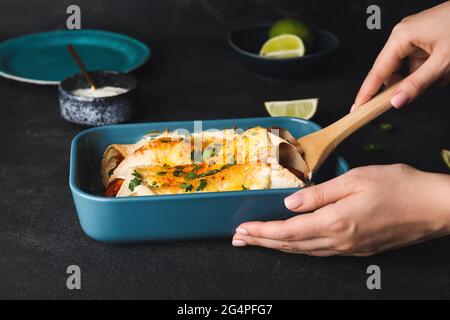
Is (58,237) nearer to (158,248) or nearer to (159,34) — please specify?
(158,248)

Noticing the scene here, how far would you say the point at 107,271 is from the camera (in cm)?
113

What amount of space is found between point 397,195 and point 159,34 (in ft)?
4.96

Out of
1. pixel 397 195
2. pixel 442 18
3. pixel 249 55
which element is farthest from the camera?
pixel 249 55

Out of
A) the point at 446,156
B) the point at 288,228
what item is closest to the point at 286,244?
the point at 288,228

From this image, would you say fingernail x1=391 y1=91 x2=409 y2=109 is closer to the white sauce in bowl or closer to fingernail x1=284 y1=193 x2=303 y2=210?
fingernail x1=284 y1=193 x2=303 y2=210

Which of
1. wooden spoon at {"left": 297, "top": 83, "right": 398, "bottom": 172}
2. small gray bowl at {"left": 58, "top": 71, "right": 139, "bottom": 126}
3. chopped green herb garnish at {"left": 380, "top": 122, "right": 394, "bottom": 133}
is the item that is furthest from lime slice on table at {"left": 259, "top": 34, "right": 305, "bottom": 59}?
wooden spoon at {"left": 297, "top": 83, "right": 398, "bottom": 172}

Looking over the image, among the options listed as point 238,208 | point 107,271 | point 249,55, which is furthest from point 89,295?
point 249,55

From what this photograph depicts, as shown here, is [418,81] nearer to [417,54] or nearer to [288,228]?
[417,54]

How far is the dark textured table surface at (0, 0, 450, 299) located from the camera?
111cm

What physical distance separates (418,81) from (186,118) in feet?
2.28

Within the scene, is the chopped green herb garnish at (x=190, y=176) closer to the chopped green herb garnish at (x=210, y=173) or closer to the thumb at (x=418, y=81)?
the chopped green herb garnish at (x=210, y=173)

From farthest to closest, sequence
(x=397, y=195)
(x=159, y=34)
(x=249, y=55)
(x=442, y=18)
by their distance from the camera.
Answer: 1. (x=159, y=34)
2. (x=249, y=55)
3. (x=442, y=18)
4. (x=397, y=195)

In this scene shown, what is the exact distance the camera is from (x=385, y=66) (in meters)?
1.40

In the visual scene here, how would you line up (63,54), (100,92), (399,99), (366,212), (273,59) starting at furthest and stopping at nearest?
(63,54) < (273,59) < (100,92) < (399,99) < (366,212)
